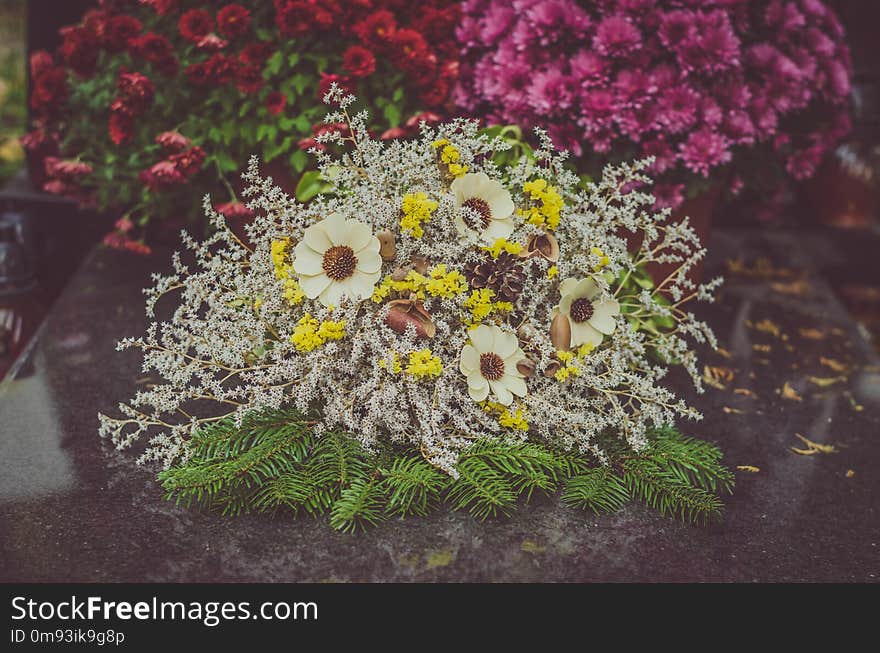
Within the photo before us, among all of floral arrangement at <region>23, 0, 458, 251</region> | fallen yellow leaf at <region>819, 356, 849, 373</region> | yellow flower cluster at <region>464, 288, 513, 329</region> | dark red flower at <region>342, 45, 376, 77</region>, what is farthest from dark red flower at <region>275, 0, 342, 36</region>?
fallen yellow leaf at <region>819, 356, 849, 373</region>

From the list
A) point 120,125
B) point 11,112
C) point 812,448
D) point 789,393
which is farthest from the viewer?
point 11,112

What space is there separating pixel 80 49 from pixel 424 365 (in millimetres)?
1736

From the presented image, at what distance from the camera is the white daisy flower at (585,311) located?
1451mm

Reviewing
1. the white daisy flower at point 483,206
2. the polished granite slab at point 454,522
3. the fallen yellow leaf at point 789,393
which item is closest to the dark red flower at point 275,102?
the polished granite slab at point 454,522

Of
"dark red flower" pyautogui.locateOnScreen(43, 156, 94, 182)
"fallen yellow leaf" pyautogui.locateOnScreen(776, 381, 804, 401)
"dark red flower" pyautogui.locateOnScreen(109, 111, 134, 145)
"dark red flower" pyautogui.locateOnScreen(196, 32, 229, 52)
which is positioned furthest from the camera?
"dark red flower" pyautogui.locateOnScreen(43, 156, 94, 182)

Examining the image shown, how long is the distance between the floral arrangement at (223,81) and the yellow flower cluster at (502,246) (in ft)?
2.48

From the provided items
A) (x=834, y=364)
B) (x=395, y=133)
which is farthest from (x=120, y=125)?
(x=834, y=364)

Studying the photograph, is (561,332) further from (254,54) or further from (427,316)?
(254,54)

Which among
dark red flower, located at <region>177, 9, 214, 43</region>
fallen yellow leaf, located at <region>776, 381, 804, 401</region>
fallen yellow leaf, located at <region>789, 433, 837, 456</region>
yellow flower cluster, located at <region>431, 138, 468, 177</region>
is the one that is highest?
yellow flower cluster, located at <region>431, 138, 468, 177</region>

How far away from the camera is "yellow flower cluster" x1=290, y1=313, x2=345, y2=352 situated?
1322 mm

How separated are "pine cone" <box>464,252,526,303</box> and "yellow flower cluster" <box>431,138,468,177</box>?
15cm

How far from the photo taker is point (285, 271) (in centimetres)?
144

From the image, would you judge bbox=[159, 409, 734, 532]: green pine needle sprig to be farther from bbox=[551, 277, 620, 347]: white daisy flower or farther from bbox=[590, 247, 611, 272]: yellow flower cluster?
bbox=[590, 247, 611, 272]: yellow flower cluster
